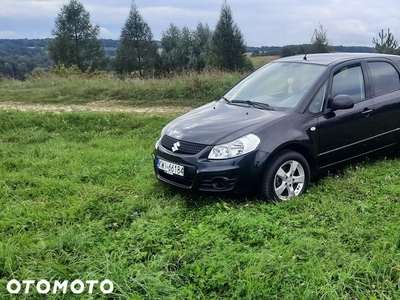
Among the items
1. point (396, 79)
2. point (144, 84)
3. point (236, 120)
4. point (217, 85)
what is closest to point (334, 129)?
point (236, 120)

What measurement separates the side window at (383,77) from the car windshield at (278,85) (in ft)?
3.02

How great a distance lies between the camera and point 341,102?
15.4ft

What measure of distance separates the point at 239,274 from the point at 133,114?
23.3 ft

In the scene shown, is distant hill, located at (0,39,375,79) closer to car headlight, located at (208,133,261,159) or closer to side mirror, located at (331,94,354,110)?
side mirror, located at (331,94,354,110)

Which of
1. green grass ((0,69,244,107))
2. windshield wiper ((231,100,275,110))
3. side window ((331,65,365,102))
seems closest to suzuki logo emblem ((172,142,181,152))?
windshield wiper ((231,100,275,110))

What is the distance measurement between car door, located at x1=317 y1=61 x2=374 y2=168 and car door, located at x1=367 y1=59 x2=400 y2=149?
15 centimetres

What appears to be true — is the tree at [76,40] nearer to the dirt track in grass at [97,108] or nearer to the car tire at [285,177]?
the dirt track in grass at [97,108]

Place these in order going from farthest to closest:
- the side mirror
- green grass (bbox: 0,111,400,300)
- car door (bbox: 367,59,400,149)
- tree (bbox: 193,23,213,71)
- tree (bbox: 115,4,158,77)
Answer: tree (bbox: 115,4,158,77) < tree (bbox: 193,23,213,71) < car door (bbox: 367,59,400,149) < the side mirror < green grass (bbox: 0,111,400,300)

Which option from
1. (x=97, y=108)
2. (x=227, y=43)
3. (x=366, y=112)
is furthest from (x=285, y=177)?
(x=227, y=43)

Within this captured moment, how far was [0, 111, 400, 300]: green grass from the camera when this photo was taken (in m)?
2.85

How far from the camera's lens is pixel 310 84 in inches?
191

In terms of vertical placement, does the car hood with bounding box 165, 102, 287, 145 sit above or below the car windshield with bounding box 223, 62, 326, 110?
below

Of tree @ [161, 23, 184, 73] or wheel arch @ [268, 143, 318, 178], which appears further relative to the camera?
tree @ [161, 23, 184, 73]

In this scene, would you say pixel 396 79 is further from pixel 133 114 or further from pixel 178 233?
pixel 133 114
